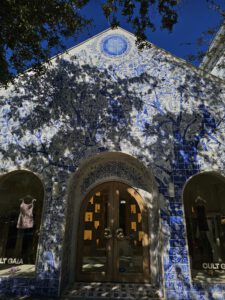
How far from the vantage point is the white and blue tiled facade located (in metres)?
5.36

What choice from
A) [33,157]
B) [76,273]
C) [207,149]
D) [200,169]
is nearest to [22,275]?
[76,273]

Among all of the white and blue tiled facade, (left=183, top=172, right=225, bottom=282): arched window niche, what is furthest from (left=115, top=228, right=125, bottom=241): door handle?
(left=183, top=172, right=225, bottom=282): arched window niche

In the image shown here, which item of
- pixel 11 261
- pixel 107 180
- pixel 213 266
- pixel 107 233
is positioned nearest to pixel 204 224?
pixel 213 266

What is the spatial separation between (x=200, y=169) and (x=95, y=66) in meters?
4.68

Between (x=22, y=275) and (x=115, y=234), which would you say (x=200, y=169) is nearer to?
(x=115, y=234)

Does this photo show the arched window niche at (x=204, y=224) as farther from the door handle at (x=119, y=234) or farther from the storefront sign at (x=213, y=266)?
the door handle at (x=119, y=234)

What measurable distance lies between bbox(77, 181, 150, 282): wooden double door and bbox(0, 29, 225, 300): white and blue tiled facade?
0.92m

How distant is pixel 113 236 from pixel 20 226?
2.67 m

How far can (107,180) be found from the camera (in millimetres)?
6805

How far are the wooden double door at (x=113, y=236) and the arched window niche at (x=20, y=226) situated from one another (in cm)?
145

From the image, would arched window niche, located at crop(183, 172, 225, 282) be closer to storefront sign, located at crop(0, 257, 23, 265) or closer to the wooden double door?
the wooden double door

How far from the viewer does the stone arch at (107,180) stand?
19.6ft

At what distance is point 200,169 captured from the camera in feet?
19.9

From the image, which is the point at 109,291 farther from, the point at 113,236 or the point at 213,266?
the point at 213,266
